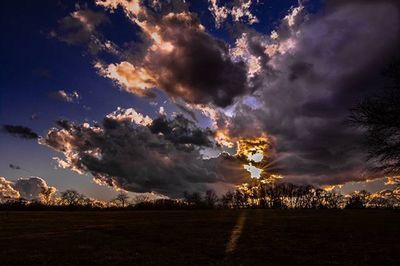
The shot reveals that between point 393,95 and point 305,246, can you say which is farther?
point 393,95

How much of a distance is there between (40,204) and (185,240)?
14796 centimetres

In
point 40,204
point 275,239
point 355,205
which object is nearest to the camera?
point 275,239

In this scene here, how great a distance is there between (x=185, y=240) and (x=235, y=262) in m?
11.2

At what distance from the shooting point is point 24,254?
24.3 m

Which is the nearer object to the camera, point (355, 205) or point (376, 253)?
point (376, 253)

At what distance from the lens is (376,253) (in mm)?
23375

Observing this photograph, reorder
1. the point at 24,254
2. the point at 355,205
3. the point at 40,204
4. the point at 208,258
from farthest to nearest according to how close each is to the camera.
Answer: the point at 355,205 < the point at 40,204 < the point at 24,254 < the point at 208,258

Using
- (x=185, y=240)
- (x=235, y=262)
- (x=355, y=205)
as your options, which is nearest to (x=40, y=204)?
(x=355, y=205)

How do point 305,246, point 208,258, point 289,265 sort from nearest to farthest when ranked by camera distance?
point 289,265 < point 208,258 < point 305,246

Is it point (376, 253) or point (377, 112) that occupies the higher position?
point (377, 112)

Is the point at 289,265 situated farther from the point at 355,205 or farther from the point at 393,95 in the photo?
the point at 355,205

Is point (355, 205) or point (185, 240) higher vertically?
point (355, 205)

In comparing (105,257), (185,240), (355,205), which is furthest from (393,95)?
(355,205)

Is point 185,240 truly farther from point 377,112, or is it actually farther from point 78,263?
point 377,112
